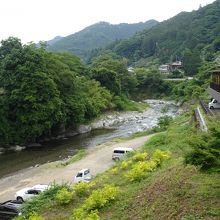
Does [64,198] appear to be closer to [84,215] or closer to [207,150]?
[84,215]

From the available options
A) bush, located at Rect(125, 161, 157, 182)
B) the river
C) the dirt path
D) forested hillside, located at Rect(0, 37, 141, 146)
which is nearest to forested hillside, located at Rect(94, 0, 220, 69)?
the river

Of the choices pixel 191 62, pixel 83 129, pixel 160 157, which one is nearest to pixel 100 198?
pixel 160 157

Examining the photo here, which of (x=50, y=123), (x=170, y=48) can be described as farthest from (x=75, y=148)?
(x=170, y=48)

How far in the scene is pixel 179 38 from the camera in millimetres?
172625

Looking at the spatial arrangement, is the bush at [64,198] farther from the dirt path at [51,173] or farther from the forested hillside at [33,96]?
the forested hillside at [33,96]

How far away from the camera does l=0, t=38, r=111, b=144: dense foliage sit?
49.6 meters

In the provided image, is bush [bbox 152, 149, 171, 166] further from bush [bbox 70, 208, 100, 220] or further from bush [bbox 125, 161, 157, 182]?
bush [bbox 70, 208, 100, 220]

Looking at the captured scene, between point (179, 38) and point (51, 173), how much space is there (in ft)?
487

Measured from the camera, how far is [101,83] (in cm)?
8231

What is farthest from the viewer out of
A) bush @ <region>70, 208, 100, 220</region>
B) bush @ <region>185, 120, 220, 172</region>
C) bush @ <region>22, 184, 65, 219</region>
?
bush @ <region>22, 184, 65, 219</region>

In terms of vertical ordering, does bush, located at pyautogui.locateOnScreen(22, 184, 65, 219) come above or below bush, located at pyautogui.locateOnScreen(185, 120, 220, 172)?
below

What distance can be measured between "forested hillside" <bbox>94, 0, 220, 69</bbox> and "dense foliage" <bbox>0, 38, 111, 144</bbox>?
83289mm

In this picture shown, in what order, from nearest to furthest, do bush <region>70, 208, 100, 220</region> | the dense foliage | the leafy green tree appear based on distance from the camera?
1. bush <region>70, 208, 100, 220</region>
2. the dense foliage
3. the leafy green tree

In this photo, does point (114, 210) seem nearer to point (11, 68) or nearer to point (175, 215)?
point (175, 215)
